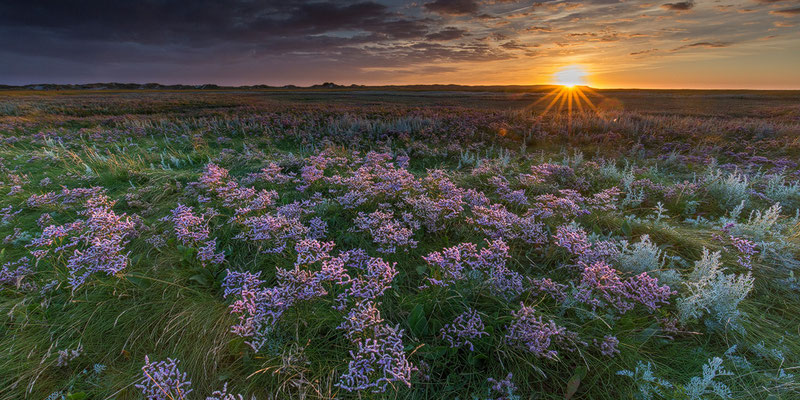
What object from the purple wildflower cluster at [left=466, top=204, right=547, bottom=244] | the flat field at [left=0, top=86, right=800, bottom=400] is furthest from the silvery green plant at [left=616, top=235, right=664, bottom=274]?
the purple wildflower cluster at [left=466, top=204, right=547, bottom=244]

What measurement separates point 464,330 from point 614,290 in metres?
1.32

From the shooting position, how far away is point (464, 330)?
2260 mm

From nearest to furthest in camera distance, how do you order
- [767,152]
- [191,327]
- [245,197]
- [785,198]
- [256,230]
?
[191,327], [256,230], [245,197], [785,198], [767,152]

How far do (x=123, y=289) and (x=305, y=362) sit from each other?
2.20 m

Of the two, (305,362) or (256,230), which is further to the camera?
(256,230)

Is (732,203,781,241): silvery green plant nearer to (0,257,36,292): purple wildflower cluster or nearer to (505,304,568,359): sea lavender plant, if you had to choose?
(505,304,568,359): sea lavender plant

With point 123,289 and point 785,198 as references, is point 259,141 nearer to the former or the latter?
point 123,289

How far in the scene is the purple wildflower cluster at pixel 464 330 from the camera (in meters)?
2.25

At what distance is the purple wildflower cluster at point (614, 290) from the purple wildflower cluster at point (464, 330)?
0.91 metres

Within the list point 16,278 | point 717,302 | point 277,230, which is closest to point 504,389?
point 717,302

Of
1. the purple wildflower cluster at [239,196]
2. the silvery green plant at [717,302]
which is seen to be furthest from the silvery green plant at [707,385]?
the purple wildflower cluster at [239,196]

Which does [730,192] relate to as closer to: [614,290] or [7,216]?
[614,290]

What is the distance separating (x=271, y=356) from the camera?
2.24 meters

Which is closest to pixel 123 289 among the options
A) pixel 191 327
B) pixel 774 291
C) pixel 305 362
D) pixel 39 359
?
pixel 39 359
